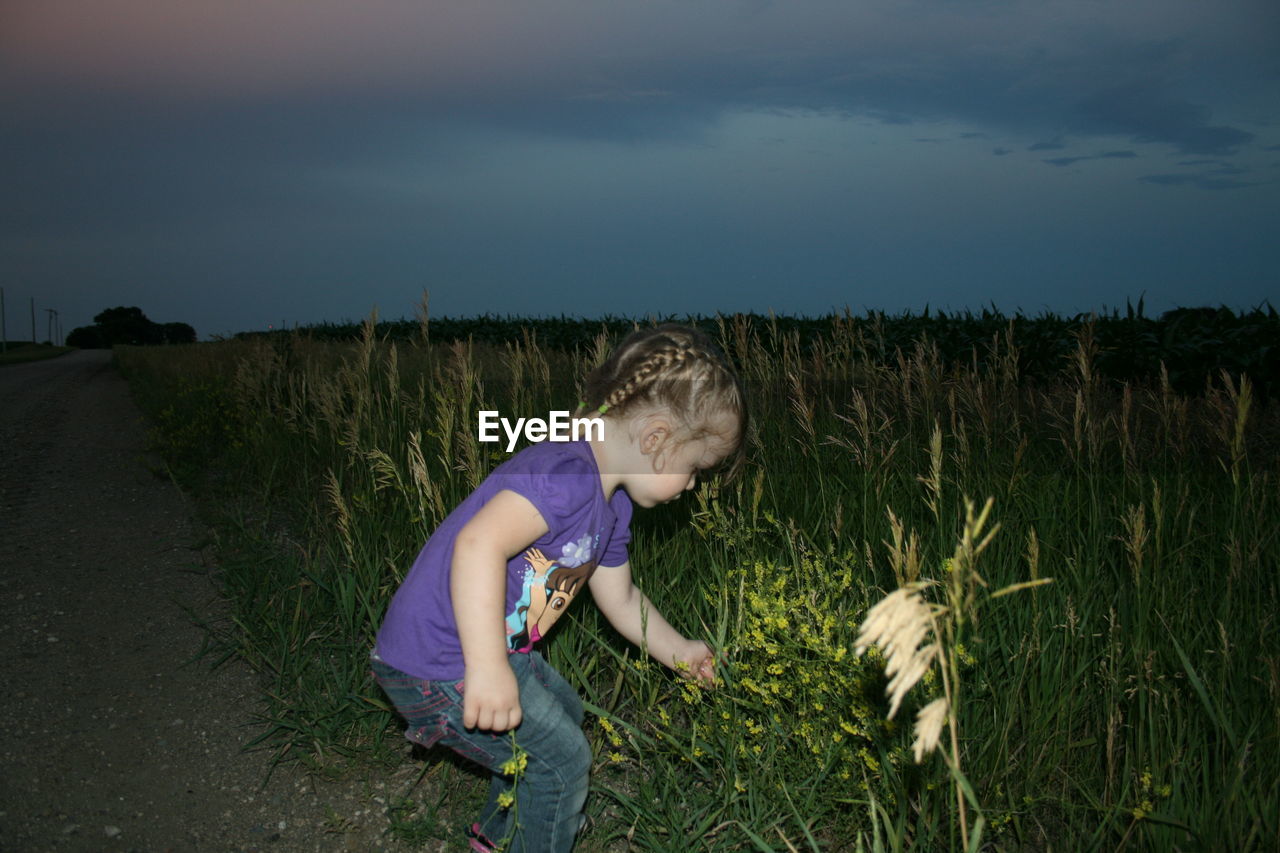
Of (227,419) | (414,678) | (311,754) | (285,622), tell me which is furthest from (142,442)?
(414,678)

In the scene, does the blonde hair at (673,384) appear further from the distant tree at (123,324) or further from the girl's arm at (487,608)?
the distant tree at (123,324)

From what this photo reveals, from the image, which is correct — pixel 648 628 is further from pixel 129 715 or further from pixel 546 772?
pixel 129 715

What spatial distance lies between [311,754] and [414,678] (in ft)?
3.60

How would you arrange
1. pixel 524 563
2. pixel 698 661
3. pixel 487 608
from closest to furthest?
pixel 487 608 < pixel 524 563 < pixel 698 661

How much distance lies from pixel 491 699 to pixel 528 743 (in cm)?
27

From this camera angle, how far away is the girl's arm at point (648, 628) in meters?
2.43

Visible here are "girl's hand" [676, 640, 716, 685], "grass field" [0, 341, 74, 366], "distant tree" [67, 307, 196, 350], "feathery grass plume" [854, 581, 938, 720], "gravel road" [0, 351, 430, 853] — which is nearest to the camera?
"feathery grass plume" [854, 581, 938, 720]

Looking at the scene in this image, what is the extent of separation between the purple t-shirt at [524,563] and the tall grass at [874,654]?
43 centimetres

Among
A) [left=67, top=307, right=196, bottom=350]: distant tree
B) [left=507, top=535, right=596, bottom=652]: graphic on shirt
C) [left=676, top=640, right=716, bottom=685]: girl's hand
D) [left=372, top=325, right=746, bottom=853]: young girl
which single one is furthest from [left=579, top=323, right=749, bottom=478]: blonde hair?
[left=67, top=307, right=196, bottom=350]: distant tree

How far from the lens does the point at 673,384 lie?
6.86ft

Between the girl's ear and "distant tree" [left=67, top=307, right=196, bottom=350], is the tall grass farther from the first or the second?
"distant tree" [left=67, top=307, right=196, bottom=350]

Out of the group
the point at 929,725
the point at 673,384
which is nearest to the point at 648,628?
the point at 673,384

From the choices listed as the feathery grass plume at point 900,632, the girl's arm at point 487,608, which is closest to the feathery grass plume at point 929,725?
the feathery grass plume at point 900,632

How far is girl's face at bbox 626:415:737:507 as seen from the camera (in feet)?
6.99
